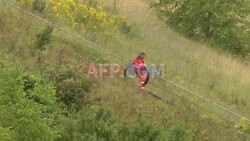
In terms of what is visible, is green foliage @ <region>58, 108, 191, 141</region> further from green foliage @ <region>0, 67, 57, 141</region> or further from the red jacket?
the red jacket

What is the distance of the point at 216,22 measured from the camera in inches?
794

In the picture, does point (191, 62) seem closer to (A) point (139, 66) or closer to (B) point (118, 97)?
(A) point (139, 66)

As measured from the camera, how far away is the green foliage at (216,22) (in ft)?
65.8

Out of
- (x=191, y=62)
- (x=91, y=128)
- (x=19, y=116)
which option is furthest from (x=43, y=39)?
(x=191, y=62)

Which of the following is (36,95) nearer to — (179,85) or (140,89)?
(140,89)

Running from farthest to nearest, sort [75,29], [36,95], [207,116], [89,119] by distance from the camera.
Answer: [75,29]
[207,116]
[89,119]
[36,95]

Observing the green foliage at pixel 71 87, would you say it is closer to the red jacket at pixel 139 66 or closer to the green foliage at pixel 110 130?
the green foliage at pixel 110 130

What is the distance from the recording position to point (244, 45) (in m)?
21.1

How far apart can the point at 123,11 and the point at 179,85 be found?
697cm

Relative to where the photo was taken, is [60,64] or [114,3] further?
[114,3]

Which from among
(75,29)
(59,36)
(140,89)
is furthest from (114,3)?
(140,89)

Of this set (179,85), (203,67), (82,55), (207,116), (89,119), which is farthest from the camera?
(203,67)

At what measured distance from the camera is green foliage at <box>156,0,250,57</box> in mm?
20047

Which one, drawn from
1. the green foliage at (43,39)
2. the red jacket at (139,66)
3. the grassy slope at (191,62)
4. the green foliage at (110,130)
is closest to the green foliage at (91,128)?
the green foliage at (110,130)
